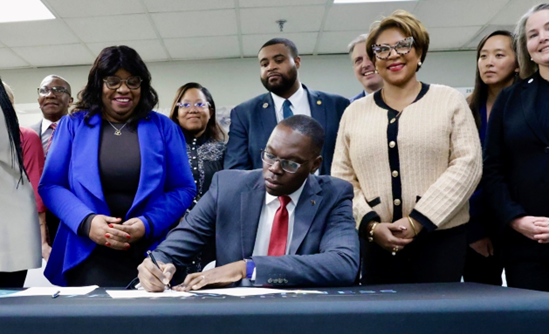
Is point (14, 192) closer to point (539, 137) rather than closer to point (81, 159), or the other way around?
point (81, 159)

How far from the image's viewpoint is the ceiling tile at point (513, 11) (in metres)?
4.89

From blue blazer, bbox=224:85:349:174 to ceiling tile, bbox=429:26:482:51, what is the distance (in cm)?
370

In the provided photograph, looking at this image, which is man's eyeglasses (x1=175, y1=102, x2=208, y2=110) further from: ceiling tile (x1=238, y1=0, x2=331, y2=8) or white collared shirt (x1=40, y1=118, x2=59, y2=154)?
ceiling tile (x1=238, y1=0, x2=331, y2=8)

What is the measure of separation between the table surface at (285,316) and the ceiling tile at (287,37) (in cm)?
496

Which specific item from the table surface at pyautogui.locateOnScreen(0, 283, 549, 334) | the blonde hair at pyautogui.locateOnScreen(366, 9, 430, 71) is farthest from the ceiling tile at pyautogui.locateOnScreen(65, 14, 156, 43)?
the table surface at pyautogui.locateOnScreen(0, 283, 549, 334)

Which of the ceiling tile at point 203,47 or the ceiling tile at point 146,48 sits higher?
the ceiling tile at point 203,47

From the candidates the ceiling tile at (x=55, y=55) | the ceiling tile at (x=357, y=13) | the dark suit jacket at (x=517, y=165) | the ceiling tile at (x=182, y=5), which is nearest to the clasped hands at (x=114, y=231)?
the dark suit jacket at (x=517, y=165)

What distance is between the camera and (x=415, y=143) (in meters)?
1.75

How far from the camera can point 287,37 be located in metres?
5.62

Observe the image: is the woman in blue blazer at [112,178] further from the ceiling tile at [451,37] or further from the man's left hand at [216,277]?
the ceiling tile at [451,37]

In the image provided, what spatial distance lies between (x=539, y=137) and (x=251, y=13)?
375cm

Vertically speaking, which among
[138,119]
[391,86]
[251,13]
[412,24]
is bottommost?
[138,119]

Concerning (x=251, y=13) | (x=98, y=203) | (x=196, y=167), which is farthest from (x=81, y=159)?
(x=251, y=13)

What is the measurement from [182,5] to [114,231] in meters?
3.56
